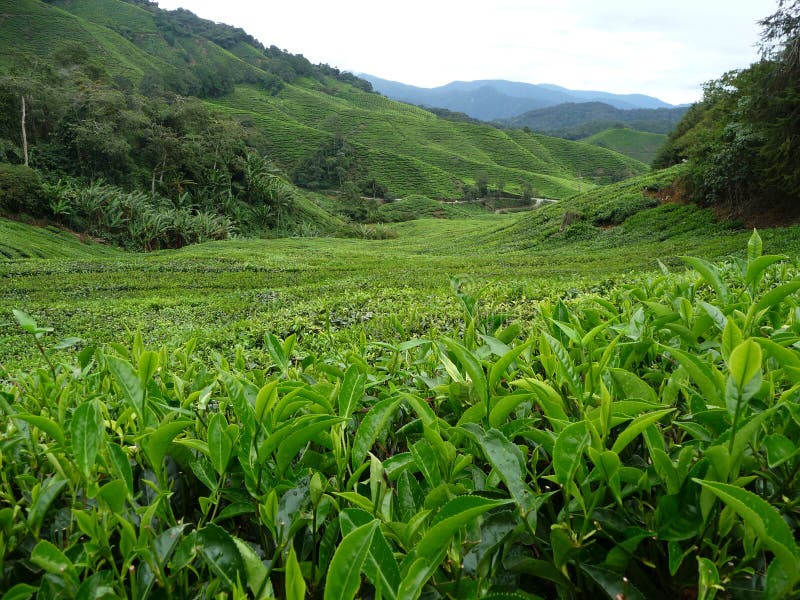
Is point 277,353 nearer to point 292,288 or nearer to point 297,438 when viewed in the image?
point 297,438

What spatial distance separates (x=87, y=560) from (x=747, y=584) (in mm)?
913

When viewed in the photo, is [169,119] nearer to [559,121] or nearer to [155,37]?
[155,37]

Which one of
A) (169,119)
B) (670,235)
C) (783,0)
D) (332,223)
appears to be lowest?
(332,223)

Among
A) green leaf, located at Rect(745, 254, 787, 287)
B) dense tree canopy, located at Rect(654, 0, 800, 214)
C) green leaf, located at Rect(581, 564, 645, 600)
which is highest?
dense tree canopy, located at Rect(654, 0, 800, 214)

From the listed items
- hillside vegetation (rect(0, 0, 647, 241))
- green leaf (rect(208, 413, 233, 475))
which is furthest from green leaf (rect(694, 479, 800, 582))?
hillside vegetation (rect(0, 0, 647, 241))

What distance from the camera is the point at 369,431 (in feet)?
2.88

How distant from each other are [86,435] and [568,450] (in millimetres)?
755

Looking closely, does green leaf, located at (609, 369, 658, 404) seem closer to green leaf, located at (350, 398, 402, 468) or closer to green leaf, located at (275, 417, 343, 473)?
green leaf, located at (350, 398, 402, 468)

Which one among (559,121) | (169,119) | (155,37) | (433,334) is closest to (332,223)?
(169,119)

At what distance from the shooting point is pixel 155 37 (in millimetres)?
84438

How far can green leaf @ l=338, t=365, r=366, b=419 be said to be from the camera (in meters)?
0.95

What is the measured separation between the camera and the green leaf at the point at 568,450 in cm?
69

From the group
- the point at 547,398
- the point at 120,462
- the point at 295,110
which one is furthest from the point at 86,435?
the point at 295,110

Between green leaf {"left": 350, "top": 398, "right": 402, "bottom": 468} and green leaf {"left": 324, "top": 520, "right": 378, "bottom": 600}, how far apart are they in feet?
1.03
